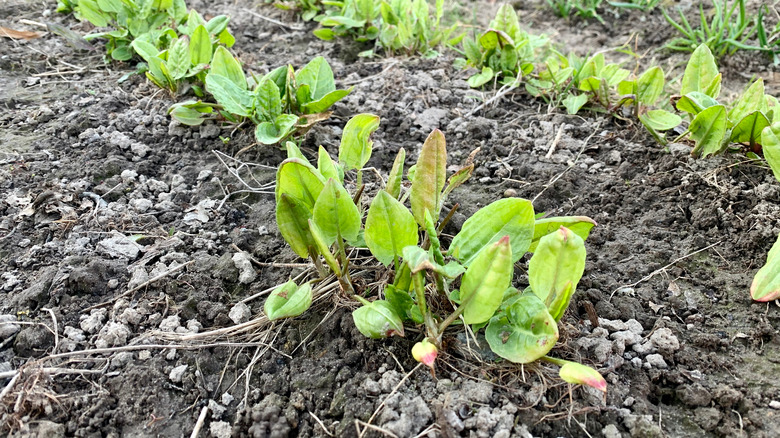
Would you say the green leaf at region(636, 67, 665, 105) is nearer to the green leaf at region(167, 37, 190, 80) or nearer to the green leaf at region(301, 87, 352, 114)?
the green leaf at region(301, 87, 352, 114)

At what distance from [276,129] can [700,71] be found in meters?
1.87

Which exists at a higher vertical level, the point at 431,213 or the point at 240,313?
the point at 431,213

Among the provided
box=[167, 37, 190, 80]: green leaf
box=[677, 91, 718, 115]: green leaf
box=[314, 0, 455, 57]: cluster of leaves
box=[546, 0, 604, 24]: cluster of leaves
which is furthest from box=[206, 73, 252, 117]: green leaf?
box=[546, 0, 604, 24]: cluster of leaves

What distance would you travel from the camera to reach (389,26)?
3188 millimetres

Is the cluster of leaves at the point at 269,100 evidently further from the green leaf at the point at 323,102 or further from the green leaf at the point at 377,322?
the green leaf at the point at 377,322

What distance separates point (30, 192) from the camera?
2.14m

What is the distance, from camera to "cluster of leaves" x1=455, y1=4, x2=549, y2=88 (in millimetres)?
2881

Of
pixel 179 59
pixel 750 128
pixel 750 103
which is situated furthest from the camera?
pixel 179 59

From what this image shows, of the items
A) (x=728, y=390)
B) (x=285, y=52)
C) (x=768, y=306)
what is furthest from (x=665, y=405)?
(x=285, y=52)

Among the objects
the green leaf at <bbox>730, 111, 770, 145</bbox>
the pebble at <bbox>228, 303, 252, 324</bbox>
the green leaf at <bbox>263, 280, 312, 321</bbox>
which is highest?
the green leaf at <bbox>730, 111, 770, 145</bbox>

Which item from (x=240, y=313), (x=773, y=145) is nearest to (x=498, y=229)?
(x=240, y=313)

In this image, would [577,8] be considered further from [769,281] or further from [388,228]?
[388,228]

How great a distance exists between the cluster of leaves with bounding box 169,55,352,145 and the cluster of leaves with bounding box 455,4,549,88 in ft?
2.70

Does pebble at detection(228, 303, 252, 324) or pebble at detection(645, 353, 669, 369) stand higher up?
pebble at detection(645, 353, 669, 369)
